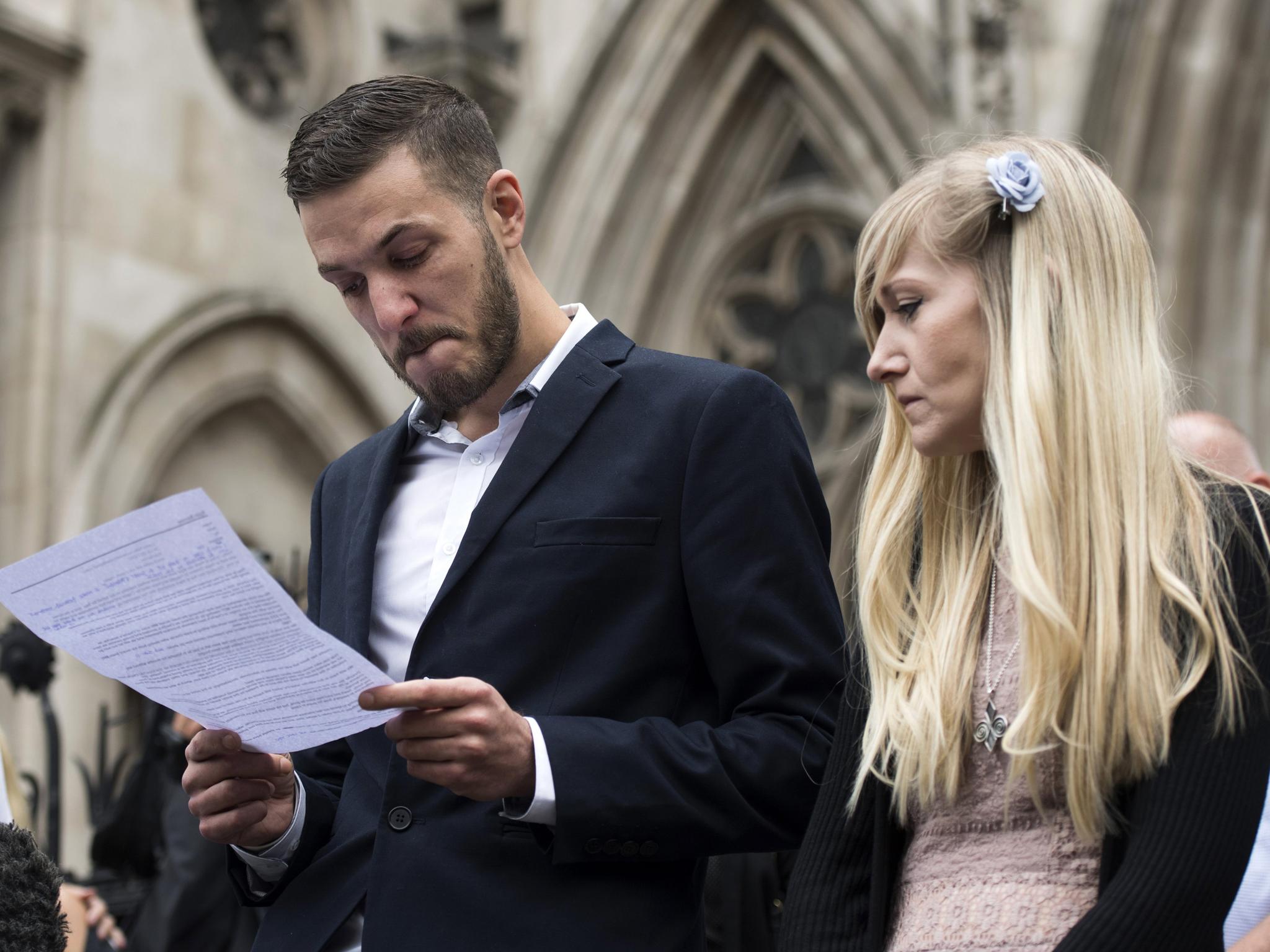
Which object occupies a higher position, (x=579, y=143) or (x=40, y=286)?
(x=579, y=143)

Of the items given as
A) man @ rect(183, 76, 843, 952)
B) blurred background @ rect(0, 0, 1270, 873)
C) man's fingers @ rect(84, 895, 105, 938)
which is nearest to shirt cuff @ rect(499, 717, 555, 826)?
man @ rect(183, 76, 843, 952)

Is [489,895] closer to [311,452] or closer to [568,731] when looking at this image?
[568,731]

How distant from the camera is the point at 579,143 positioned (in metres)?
9.45

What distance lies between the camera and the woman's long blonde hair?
1737mm

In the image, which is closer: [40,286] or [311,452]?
[40,286]

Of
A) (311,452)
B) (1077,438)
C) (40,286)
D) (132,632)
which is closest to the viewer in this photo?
(132,632)

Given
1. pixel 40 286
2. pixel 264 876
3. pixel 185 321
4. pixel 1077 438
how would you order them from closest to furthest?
pixel 1077 438, pixel 264 876, pixel 40 286, pixel 185 321

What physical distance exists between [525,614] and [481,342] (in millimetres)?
399

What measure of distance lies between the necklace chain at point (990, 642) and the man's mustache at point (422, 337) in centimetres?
78

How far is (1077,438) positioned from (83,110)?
6989 millimetres

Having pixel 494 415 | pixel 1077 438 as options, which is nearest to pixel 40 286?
pixel 494 415

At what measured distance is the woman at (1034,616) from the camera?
5.62ft

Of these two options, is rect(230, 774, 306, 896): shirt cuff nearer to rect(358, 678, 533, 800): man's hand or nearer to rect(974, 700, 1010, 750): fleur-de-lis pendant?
rect(358, 678, 533, 800): man's hand

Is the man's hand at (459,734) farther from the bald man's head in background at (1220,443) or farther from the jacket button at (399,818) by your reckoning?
the bald man's head in background at (1220,443)
